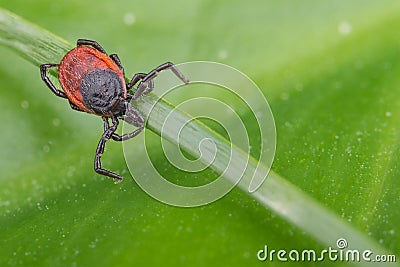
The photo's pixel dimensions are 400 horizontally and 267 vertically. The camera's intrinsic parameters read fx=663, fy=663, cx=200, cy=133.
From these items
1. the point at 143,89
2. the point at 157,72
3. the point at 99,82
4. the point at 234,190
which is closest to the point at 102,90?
the point at 99,82

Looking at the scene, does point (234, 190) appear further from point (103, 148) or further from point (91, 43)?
point (91, 43)

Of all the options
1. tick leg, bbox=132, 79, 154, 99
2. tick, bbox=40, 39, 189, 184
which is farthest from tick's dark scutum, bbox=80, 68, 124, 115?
tick leg, bbox=132, 79, 154, 99

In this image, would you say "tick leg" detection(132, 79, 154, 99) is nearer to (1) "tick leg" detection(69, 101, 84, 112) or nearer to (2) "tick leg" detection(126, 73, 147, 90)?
(2) "tick leg" detection(126, 73, 147, 90)

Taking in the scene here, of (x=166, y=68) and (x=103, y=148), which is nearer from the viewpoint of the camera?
(x=103, y=148)

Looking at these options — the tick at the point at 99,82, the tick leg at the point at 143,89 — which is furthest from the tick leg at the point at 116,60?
the tick leg at the point at 143,89

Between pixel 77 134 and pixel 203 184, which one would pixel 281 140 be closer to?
pixel 203 184

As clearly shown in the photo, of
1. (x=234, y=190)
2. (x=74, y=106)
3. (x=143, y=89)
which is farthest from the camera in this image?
(x=74, y=106)

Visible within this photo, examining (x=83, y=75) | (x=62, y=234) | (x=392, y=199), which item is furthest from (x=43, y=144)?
(x=392, y=199)

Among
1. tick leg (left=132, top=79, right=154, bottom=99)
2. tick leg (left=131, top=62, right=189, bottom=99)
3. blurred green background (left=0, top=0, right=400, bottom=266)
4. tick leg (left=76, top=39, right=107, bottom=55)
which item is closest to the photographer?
blurred green background (left=0, top=0, right=400, bottom=266)
